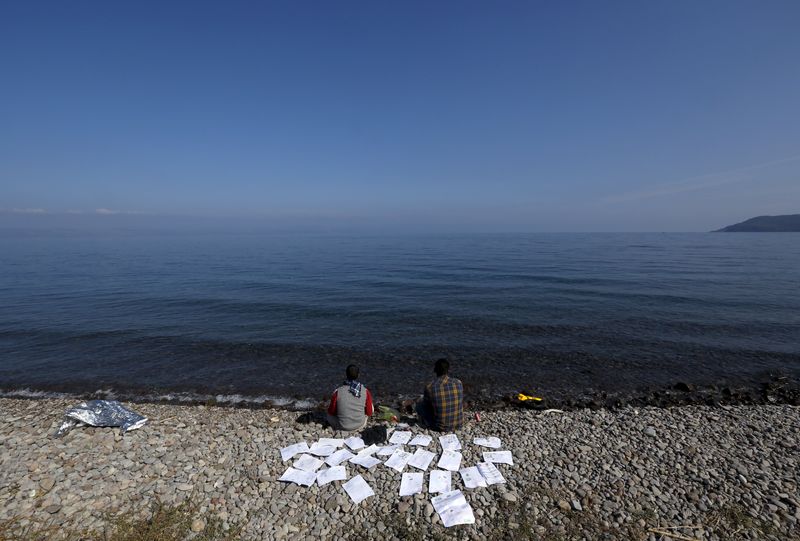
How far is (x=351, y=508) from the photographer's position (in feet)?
22.5

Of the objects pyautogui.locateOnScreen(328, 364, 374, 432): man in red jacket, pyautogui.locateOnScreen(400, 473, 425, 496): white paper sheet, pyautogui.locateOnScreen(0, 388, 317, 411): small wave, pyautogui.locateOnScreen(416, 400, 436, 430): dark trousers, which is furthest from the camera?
pyautogui.locateOnScreen(0, 388, 317, 411): small wave

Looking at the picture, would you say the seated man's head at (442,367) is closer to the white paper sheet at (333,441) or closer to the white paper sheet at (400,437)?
the white paper sheet at (400,437)

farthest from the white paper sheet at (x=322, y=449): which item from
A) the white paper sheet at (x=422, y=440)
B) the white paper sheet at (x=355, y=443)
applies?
the white paper sheet at (x=422, y=440)

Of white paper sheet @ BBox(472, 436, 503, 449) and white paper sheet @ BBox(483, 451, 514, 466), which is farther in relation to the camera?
white paper sheet @ BBox(472, 436, 503, 449)

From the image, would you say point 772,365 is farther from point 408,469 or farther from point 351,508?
point 351,508

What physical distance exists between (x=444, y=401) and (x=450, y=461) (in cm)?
159

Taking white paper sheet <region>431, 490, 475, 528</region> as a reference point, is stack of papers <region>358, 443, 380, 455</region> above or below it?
below

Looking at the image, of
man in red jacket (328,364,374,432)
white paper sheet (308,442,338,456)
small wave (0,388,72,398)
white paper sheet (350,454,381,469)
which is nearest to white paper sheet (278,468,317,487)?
white paper sheet (308,442,338,456)

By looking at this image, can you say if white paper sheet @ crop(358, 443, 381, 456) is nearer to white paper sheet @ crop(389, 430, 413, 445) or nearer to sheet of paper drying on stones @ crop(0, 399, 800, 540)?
sheet of paper drying on stones @ crop(0, 399, 800, 540)

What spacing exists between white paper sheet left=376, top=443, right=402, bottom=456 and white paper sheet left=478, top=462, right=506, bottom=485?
2091mm

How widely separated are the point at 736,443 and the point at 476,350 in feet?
33.5

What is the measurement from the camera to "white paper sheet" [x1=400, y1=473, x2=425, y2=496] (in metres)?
7.20

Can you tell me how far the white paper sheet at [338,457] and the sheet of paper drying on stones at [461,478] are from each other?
0.04 m

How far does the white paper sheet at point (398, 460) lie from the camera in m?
7.96
